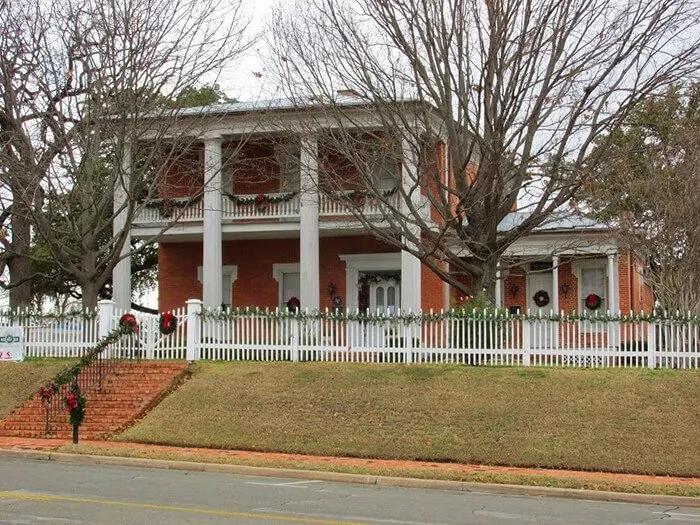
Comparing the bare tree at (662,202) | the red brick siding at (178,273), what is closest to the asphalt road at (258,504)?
the bare tree at (662,202)

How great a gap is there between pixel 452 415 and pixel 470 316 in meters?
3.71

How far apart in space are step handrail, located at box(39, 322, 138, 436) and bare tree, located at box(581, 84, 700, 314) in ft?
38.0

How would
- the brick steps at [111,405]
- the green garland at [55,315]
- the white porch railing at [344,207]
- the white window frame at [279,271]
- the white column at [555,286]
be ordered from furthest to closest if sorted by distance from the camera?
the white window frame at [279,271]
the white column at [555,286]
the white porch railing at [344,207]
the green garland at [55,315]
the brick steps at [111,405]

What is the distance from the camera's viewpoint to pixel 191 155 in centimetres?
2919

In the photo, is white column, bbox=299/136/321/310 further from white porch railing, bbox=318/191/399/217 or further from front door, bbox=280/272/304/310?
front door, bbox=280/272/304/310

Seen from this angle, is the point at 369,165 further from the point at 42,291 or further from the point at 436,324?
the point at 42,291

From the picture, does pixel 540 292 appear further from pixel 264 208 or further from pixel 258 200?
pixel 258 200

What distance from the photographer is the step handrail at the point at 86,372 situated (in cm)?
1827

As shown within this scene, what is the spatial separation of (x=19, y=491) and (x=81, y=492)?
0.76 meters

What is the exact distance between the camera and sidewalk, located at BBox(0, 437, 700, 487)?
44.1 feet

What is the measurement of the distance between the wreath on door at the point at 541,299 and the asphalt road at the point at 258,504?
17.1 m

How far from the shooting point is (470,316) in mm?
19781

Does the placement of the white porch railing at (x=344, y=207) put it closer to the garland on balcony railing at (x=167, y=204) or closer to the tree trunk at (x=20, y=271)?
the garland on balcony railing at (x=167, y=204)

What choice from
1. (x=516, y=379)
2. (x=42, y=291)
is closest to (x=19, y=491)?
(x=516, y=379)
